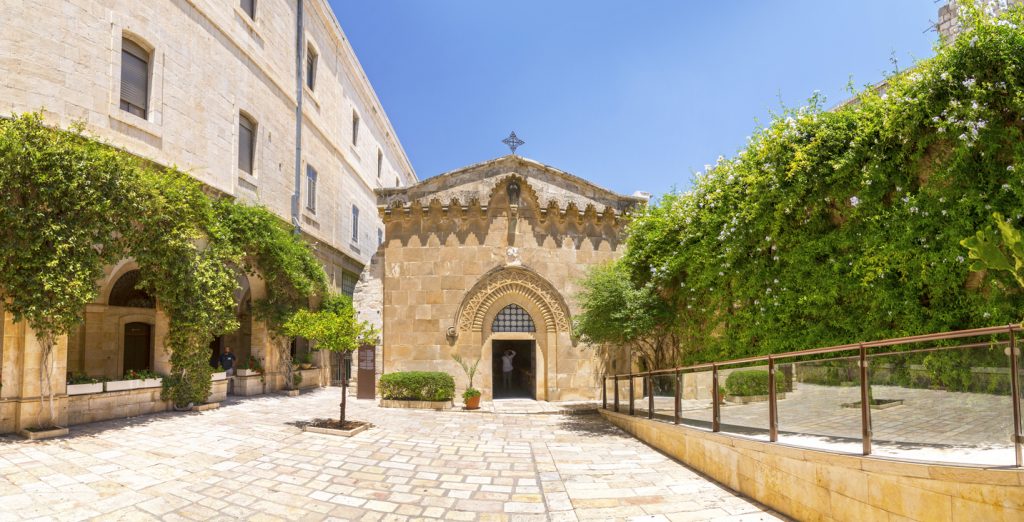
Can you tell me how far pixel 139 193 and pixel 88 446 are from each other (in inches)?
190

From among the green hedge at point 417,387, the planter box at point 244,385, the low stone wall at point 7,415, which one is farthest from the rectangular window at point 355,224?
the low stone wall at point 7,415

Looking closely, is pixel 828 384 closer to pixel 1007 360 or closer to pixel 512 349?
pixel 1007 360

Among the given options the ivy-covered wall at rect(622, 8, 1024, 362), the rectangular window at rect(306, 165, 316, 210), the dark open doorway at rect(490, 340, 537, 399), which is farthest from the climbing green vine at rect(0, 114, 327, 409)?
the ivy-covered wall at rect(622, 8, 1024, 362)

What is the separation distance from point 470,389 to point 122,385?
26.8 feet

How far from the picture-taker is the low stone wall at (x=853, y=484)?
3.51m

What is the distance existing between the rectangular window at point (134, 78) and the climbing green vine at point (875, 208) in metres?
13.2

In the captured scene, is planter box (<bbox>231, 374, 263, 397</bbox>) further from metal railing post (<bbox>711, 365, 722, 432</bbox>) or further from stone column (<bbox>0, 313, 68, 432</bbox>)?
metal railing post (<bbox>711, 365, 722, 432</bbox>)

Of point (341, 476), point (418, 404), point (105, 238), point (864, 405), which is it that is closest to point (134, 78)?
point (105, 238)

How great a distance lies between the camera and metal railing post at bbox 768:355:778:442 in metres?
5.68

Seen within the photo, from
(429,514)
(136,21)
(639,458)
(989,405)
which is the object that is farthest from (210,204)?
(989,405)

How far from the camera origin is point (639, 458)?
26.5 ft

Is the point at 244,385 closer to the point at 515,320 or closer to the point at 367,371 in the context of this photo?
the point at 367,371

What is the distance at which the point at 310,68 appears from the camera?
68.7 ft

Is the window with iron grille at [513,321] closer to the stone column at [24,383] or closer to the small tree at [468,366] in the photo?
the small tree at [468,366]
